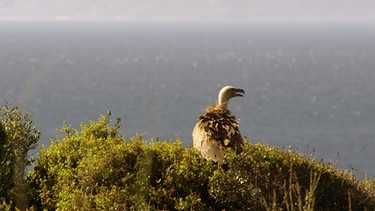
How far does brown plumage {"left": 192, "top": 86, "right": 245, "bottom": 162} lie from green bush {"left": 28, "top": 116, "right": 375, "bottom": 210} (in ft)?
0.66

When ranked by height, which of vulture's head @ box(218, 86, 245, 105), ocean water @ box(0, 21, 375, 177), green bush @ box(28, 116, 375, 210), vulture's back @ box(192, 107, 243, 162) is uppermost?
ocean water @ box(0, 21, 375, 177)

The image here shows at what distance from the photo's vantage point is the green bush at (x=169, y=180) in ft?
36.8

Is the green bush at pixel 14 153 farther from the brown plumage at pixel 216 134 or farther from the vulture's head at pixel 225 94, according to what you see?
the vulture's head at pixel 225 94

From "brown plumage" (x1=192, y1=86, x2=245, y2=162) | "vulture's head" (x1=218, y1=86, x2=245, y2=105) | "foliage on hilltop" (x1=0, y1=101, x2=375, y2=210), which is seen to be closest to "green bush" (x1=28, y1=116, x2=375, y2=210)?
"foliage on hilltop" (x1=0, y1=101, x2=375, y2=210)

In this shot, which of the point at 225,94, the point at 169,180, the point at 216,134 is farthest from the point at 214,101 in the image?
the point at 169,180

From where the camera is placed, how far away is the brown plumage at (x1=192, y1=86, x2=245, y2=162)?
12.4m

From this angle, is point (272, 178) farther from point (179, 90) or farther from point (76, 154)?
point (179, 90)

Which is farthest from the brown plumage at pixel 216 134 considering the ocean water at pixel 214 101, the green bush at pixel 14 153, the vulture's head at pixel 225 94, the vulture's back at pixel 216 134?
the ocean water at pixel 214 101

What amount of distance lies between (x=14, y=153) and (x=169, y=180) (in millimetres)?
3281

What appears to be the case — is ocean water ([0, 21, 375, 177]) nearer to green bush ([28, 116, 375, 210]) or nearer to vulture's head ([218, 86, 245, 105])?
vulture's head ([218, 86, 245, 105])

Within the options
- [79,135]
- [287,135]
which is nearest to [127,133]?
[287,135]

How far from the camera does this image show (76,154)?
12.9m

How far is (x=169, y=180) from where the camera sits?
11586 millimetres

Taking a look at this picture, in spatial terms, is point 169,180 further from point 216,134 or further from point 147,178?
point 216,134
